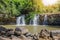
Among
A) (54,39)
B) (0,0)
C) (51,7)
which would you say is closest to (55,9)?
(51,7)

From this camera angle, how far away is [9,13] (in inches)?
733

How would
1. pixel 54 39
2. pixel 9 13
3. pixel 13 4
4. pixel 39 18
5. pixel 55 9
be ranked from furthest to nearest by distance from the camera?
pixel 55 9 < pixel 13 4 < pixel 9 13 < pixel 39 18 < pixel 54 39

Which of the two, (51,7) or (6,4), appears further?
(51,7)

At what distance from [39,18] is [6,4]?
12.6 ft

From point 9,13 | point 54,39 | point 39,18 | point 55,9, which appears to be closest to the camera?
point 54,39

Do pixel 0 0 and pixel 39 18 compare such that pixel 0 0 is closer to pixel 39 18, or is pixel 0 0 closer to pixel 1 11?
pixel 1 11

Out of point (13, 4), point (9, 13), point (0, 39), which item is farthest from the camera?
point (13, 4)

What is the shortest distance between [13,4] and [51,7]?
14.0 ft

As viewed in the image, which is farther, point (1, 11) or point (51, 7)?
point (51, 7)

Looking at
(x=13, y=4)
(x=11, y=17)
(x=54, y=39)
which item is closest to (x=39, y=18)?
(x=11, y=17)

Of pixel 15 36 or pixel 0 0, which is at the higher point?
pixel 0 0

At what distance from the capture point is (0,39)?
17.1 feet

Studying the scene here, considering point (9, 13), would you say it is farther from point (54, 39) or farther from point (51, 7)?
point (54, 39)

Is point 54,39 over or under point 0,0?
under
